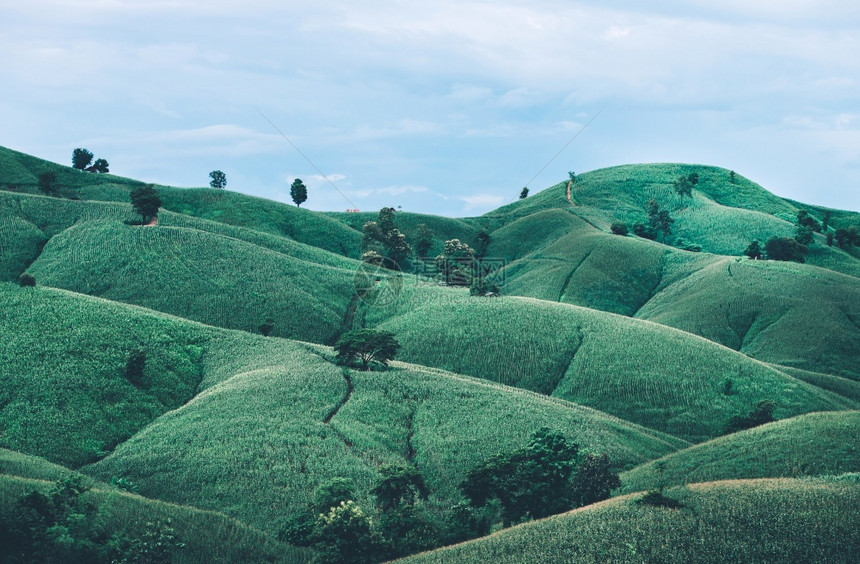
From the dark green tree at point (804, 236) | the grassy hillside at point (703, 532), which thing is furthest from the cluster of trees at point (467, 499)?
the dark green tree at point (804, 236)

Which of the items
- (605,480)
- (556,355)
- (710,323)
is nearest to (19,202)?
(556,355)

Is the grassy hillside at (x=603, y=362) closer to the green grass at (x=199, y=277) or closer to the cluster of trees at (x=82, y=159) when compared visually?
the green grass at (x=199, y=277)

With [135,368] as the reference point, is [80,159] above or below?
above

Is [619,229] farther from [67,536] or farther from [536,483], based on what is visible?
[67,536]

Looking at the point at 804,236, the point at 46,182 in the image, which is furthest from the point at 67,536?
the point at 804,236

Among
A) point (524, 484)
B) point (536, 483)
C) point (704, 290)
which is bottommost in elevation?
point (524, 484)

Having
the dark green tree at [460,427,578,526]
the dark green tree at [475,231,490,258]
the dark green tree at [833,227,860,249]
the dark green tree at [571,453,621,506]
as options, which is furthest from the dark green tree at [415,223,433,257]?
the dark green tree at [571,453,621,506]
